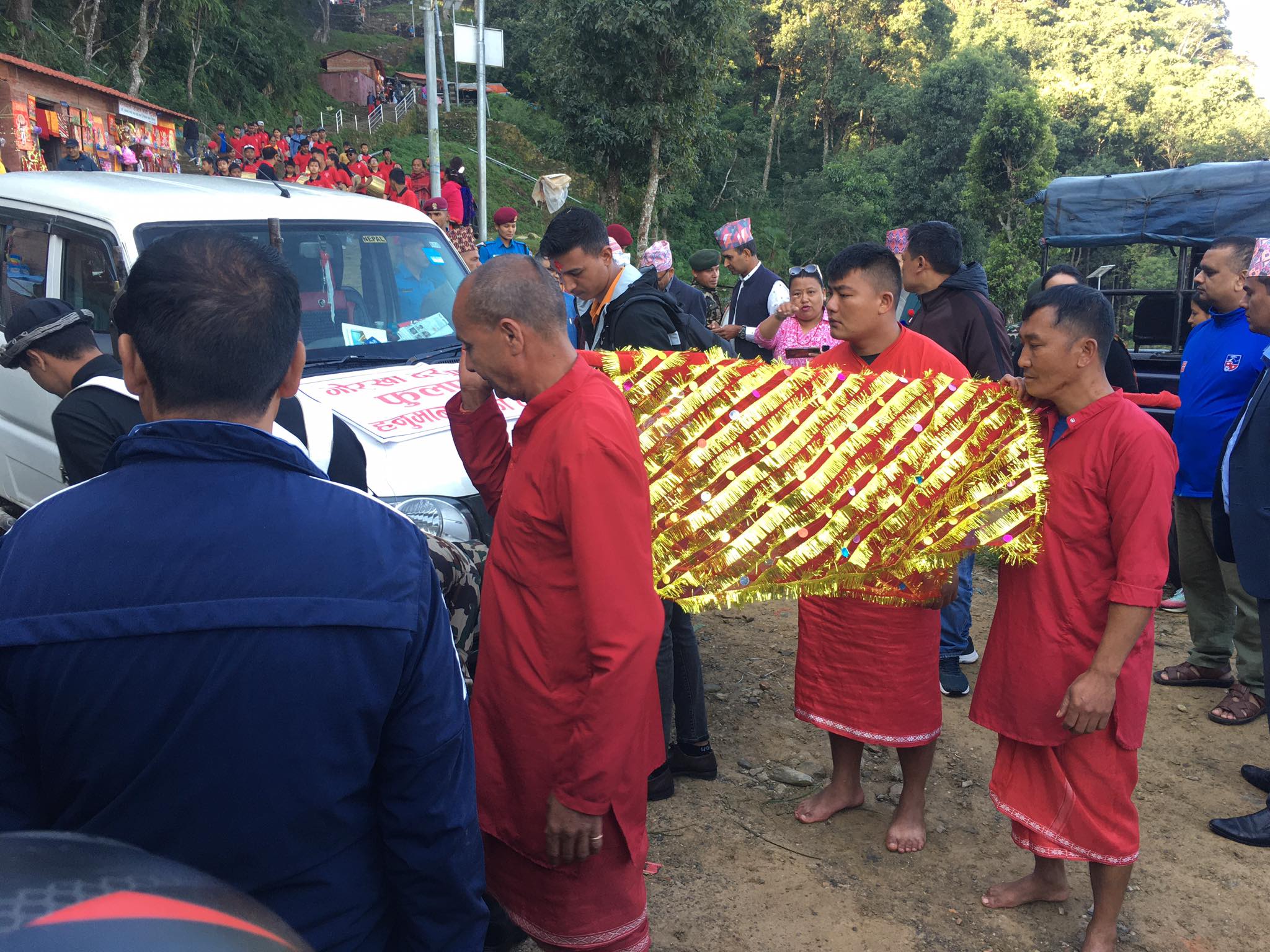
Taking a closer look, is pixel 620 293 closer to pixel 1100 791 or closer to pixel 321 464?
pixel 321 464

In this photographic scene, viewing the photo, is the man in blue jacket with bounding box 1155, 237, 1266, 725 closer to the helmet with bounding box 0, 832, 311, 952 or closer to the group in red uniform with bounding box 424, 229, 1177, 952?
the group in red uniform with bounding box 424, 229, 1177, 952

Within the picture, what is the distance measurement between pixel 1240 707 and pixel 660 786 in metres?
2.94

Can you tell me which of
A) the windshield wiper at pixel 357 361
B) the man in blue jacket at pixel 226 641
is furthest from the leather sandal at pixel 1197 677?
the man in blue jacket at pixel 226 641

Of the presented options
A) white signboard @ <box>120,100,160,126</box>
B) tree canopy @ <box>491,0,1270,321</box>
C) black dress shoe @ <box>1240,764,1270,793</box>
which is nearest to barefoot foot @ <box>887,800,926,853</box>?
black dress shoe @ <box>1240,764,1270,793</box>

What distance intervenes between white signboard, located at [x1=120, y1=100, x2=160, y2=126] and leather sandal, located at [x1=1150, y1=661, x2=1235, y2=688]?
74.2 feet

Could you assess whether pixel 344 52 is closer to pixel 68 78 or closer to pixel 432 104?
pixel 68 78

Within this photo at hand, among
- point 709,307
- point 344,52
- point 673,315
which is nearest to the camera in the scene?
point 673,315

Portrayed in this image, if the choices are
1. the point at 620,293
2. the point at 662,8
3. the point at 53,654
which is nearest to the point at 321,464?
the point at 53,654

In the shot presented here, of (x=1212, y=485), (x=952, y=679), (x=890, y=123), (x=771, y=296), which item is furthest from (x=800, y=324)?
(x=890, y=123)

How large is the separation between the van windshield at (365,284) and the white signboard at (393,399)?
210 millimetres

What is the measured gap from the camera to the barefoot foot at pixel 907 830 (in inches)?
134

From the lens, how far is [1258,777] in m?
3.98

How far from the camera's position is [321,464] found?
2.45 metres

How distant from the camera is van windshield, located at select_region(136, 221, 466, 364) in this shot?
4137 mm
